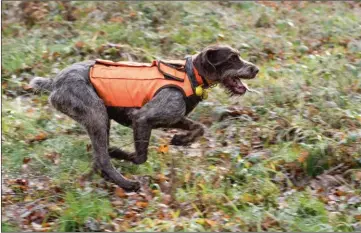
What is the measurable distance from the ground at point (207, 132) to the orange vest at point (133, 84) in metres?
0.70

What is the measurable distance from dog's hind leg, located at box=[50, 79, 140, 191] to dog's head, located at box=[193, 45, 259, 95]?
1.22m

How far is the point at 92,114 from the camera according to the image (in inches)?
275

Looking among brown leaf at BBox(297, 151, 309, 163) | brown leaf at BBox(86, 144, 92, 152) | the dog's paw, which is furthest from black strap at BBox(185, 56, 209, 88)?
brown leaf at BBox(86, 144, 92, 152)

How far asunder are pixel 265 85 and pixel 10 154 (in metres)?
3.69

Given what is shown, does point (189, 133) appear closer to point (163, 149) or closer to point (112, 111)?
point (163, 149)

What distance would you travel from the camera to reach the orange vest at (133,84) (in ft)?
23.5

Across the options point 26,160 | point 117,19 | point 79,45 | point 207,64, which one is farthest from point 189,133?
point 117,19

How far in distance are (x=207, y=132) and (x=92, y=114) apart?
191 cm

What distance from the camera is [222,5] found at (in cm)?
1355

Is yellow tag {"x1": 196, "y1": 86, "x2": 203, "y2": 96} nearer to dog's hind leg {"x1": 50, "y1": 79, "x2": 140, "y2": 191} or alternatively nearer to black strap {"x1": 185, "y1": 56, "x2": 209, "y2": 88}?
Answer: black strap {"x1": 185, "y1": 56, "x2": 209, "y2": 88}

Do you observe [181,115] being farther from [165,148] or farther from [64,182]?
[64,182]

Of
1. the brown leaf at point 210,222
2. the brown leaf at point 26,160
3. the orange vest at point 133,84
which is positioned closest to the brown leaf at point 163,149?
the orange vest at point 133,84

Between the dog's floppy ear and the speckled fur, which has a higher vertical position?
the dog's floppy ear

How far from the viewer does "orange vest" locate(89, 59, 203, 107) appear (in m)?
7.16
